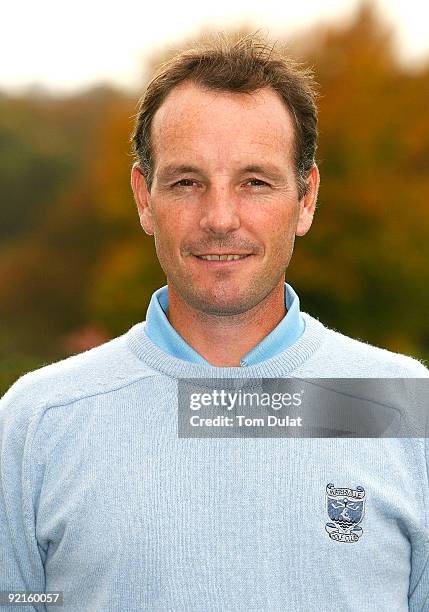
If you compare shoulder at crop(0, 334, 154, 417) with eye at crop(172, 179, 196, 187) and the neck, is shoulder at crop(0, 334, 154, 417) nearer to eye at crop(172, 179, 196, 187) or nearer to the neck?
the neck

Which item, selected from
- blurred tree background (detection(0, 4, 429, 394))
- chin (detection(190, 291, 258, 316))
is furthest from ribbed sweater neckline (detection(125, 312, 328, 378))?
blurred tree background (detection(0, 4, 429, 394))

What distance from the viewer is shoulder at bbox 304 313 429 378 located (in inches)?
102

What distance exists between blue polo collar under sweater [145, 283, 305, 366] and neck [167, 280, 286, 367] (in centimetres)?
3

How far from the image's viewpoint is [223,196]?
7.98 ft

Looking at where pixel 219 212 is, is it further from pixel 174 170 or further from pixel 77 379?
pixel 77 379

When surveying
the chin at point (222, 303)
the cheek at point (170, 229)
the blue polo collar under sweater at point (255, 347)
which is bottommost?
the blue polo collar under sweater at point (255, 347)

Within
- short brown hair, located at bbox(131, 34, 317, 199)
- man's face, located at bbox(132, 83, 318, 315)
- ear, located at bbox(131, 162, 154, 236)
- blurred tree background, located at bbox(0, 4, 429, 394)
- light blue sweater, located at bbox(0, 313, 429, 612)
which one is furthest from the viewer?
blurred tree background, located at bbox(0, 4, 429, 394)

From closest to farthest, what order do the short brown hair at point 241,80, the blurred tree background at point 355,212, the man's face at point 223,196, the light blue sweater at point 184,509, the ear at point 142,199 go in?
the light blue sweater at point 184,509, the man's face at point 223,196, the short brown hair at point 241,80, the ear at point 142,199, the blurred tree background at point 355,212

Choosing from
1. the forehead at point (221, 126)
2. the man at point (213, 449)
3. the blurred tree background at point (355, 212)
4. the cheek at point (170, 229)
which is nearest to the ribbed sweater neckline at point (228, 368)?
the man at point (213, 449)

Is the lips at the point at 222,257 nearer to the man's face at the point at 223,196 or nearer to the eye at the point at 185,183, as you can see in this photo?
the man's face at the point at 223,196

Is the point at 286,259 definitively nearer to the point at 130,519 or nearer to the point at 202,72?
the point at 202,72

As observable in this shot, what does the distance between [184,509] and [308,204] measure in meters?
0.97

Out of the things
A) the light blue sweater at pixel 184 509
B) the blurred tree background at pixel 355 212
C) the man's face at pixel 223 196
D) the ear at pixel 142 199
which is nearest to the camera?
the light blue sweater at pixel 184 509

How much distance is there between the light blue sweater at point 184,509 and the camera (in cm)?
233
